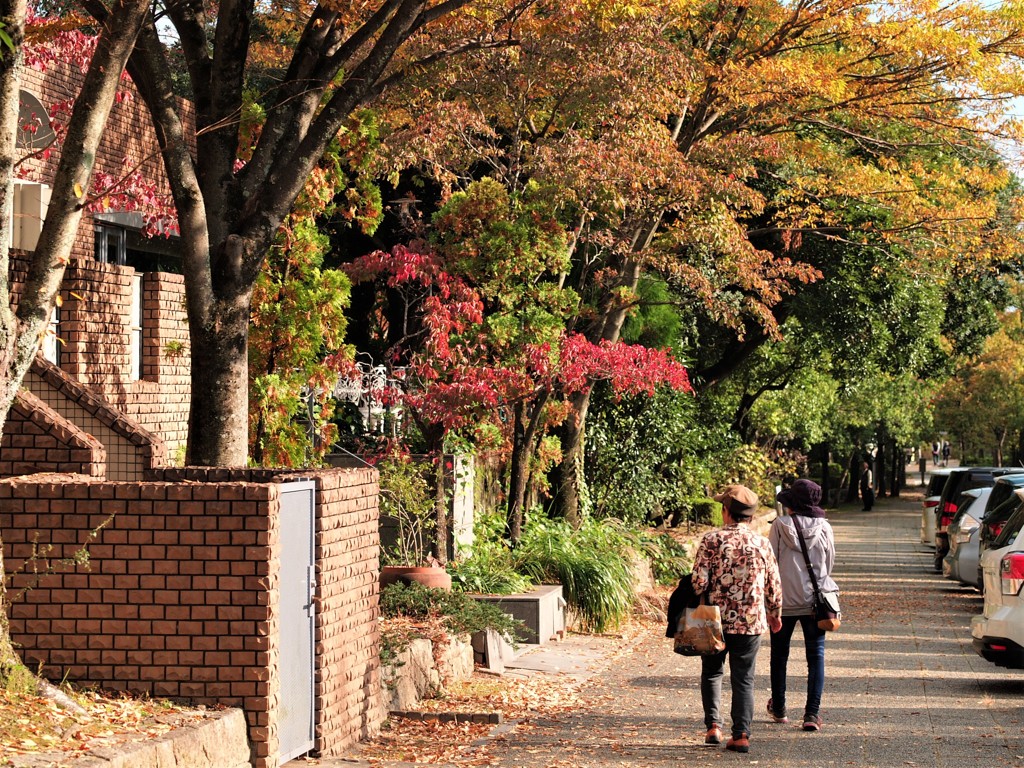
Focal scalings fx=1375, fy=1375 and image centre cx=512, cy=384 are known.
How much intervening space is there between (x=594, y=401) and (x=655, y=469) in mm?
2794

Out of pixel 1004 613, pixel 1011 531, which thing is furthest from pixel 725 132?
pixel 1004 613

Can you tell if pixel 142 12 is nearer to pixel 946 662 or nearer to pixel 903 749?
pixel 903 749

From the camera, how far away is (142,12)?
8.32 metres

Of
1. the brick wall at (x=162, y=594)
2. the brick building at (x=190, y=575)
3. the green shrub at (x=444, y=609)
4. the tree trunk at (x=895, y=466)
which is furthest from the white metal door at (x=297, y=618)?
the tree trunk at (x=895, y=466)

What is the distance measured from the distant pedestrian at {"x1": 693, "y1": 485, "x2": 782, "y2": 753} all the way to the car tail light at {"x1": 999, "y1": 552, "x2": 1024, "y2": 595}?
3.06m

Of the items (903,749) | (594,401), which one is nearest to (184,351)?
(903,749)

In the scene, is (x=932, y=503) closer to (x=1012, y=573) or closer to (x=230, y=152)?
(x=1012, y=573)

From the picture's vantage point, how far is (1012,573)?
1176cm

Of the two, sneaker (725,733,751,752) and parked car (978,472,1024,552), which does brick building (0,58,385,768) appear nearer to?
sneaker (725,733,751,752)

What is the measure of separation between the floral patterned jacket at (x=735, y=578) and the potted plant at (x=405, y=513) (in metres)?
5.04

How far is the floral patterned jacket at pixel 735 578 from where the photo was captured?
960 centimetres

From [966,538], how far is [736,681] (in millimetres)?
12957

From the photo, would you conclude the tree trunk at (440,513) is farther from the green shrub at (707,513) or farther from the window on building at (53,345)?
the green shrub at (707,513)

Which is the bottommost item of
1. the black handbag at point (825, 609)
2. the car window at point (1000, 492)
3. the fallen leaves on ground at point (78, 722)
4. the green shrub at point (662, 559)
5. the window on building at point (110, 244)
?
the green shrub at point (662, 559)
